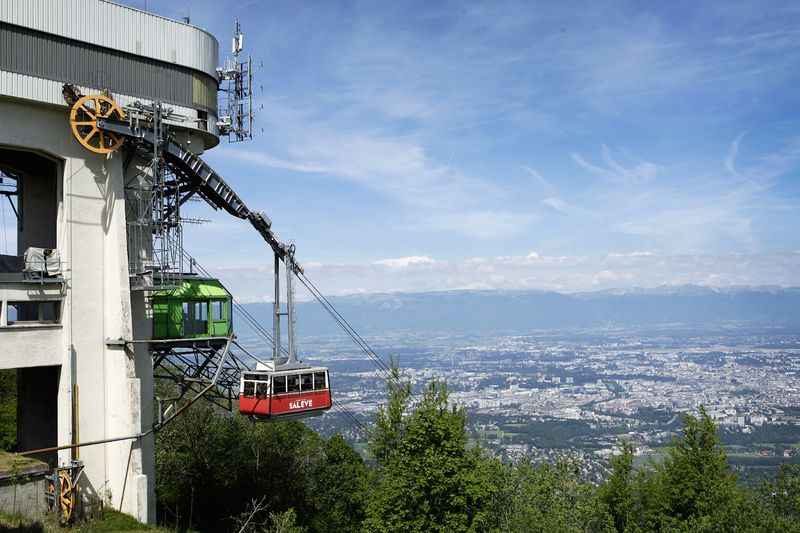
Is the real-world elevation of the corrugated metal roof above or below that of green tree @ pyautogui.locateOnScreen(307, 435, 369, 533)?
above

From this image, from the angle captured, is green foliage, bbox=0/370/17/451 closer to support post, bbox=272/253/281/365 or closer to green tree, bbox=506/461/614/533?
support post, bbox=272/253/281/365

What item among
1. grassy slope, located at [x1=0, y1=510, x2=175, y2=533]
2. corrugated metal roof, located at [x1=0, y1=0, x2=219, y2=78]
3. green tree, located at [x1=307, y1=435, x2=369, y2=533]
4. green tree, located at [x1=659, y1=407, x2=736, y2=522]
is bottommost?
green tree, located at [x1=307, y1=435, x2=369, y2=533]

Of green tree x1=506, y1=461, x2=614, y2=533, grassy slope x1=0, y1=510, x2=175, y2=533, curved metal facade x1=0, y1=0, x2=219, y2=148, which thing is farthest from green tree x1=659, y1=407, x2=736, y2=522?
curved metal facade x1=0, y1=0, x2=219, y2=148

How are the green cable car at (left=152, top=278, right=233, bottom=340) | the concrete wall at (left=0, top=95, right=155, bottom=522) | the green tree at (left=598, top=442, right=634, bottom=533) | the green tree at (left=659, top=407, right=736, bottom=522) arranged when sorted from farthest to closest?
the green tree at (left=598, top=442, right=634, bottom=533) < the green tree at (left=659, top=407, right=736, bottom=522) < the green cable car at (left=152, top=278, right=233, bottom=340) < the concrete wall at (left=0, top=95, right=155, bottom=522)

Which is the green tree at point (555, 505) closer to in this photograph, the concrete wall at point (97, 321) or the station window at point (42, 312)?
the concrete wall at point (97, 321)

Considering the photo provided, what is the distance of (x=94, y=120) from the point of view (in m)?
20.5

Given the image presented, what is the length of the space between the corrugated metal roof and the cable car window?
7818mm

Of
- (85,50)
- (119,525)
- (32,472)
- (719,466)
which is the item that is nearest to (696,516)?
(719,466)

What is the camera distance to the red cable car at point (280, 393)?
23406 mm

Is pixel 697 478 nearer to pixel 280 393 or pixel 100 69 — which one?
pixel 280 393

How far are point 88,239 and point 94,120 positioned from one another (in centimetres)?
351

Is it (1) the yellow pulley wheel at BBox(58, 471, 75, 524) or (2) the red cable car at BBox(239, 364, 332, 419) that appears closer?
(1) the yellow pulley wheel at BBox(58, 471, 75, 524)

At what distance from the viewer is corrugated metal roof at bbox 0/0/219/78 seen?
2020 cm

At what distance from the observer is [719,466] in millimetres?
32344
